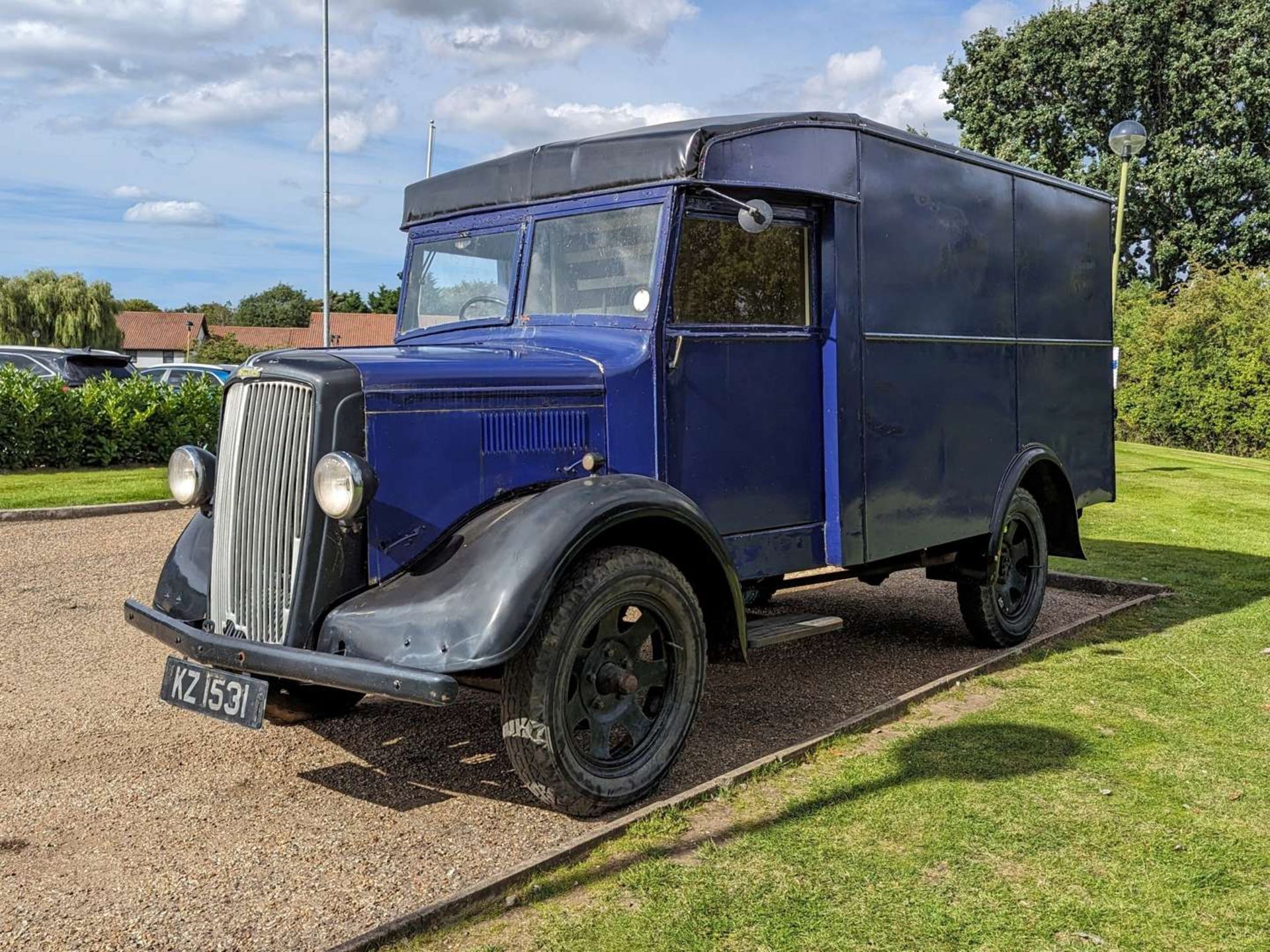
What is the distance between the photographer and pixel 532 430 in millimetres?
4477

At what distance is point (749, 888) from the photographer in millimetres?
3584

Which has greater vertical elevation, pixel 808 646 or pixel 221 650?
pixel 221 650

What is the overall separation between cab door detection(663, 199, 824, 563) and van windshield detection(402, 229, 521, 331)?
3.08 ft

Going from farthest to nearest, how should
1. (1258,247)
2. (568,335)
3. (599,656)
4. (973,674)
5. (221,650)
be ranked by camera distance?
(1258,247) < (973,674) < (568,335) < (599,656) < (221,650)

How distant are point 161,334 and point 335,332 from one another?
23344 mm

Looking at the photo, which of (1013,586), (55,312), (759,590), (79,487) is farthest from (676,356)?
(55,312)

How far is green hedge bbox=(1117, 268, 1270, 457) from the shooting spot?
953 inches

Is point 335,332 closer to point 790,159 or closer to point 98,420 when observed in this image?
point 98,420

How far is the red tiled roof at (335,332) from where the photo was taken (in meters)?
65.1

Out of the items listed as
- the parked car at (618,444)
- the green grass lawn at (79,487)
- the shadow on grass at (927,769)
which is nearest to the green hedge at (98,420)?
the green grass lawn at (79,487)

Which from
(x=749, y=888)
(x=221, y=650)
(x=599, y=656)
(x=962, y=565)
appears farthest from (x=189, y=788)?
(x=962, y=565)

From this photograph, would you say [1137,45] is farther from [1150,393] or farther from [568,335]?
[568,335]

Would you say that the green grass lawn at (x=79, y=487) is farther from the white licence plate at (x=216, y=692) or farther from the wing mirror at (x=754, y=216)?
the wing mirror at (x=754, y=216)

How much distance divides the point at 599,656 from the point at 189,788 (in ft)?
5.60
